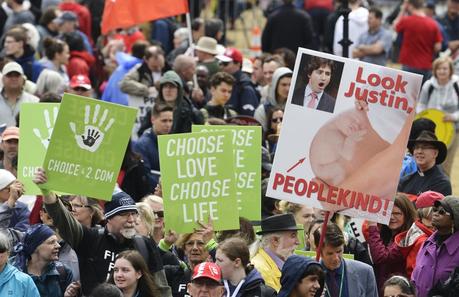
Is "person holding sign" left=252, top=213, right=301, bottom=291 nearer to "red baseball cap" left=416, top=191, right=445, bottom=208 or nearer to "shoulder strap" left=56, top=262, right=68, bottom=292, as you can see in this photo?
"red baseball cap" left=416, top=191, right=445, bottom=208

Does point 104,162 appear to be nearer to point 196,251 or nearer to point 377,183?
point 196,251

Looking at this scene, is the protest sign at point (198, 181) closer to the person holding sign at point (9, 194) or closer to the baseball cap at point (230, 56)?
the person holding sign at point (9, 194)

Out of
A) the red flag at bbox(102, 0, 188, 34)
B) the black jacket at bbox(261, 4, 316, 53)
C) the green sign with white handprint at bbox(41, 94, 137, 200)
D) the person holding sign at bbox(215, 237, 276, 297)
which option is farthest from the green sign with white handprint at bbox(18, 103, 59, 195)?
the black jacket at bbox(261, 4, 316, 53)

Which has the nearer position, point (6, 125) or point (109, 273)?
point (109, 273)

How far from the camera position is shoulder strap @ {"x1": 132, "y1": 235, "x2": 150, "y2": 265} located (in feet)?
37.5

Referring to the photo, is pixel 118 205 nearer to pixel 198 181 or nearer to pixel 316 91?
pixel 198 181

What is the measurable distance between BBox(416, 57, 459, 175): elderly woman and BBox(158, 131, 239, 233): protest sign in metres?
7.10

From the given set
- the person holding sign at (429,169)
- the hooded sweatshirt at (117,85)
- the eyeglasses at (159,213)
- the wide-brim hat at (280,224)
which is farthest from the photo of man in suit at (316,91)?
the hooded sweatshirt at (117,85)

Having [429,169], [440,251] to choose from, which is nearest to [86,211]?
[440,251]

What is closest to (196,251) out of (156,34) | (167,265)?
(167,265)

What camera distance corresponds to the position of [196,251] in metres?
11.9

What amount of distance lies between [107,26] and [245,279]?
783 centimetres

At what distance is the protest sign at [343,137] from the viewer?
37.2 feet

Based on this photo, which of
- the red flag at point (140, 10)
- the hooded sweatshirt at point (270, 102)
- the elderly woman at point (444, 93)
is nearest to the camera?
the hooded sweatshirt at point (270, 102)
